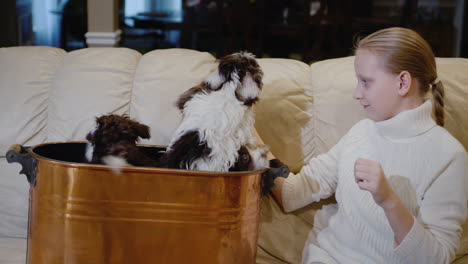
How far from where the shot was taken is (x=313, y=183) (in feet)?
4.57

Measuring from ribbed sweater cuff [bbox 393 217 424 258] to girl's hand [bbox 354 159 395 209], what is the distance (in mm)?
74

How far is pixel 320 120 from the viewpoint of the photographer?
4.90 feet

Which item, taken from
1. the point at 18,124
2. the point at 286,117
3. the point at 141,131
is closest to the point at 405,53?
the point at 286,117

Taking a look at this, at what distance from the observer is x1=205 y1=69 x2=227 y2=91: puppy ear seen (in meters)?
1.16

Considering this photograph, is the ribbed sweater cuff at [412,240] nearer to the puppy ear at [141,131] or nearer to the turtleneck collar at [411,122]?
the turtleneck collar at [411,122]

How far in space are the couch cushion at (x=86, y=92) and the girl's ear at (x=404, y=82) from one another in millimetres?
764

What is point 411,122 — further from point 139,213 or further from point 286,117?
point 139,213

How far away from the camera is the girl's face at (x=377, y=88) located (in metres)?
1.18

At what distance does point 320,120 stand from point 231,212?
19.3 inches

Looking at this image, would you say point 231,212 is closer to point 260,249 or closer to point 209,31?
point 260,249

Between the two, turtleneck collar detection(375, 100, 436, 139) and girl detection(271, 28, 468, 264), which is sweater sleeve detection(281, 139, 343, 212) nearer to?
girl detection(271, 28, 468, 264)

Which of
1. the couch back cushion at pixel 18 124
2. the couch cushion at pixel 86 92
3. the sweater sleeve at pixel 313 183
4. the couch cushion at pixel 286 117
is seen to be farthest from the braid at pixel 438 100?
the couch back cushion at pixel 18 124

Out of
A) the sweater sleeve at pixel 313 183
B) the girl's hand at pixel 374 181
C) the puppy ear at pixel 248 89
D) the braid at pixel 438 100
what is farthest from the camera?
the sweater sleeve at pixel 313 183

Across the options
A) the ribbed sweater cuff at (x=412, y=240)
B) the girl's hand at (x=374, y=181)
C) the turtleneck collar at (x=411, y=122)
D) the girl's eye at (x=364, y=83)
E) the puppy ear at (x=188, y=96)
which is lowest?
the ribbed sweater cuff at (x=412, y=240)
